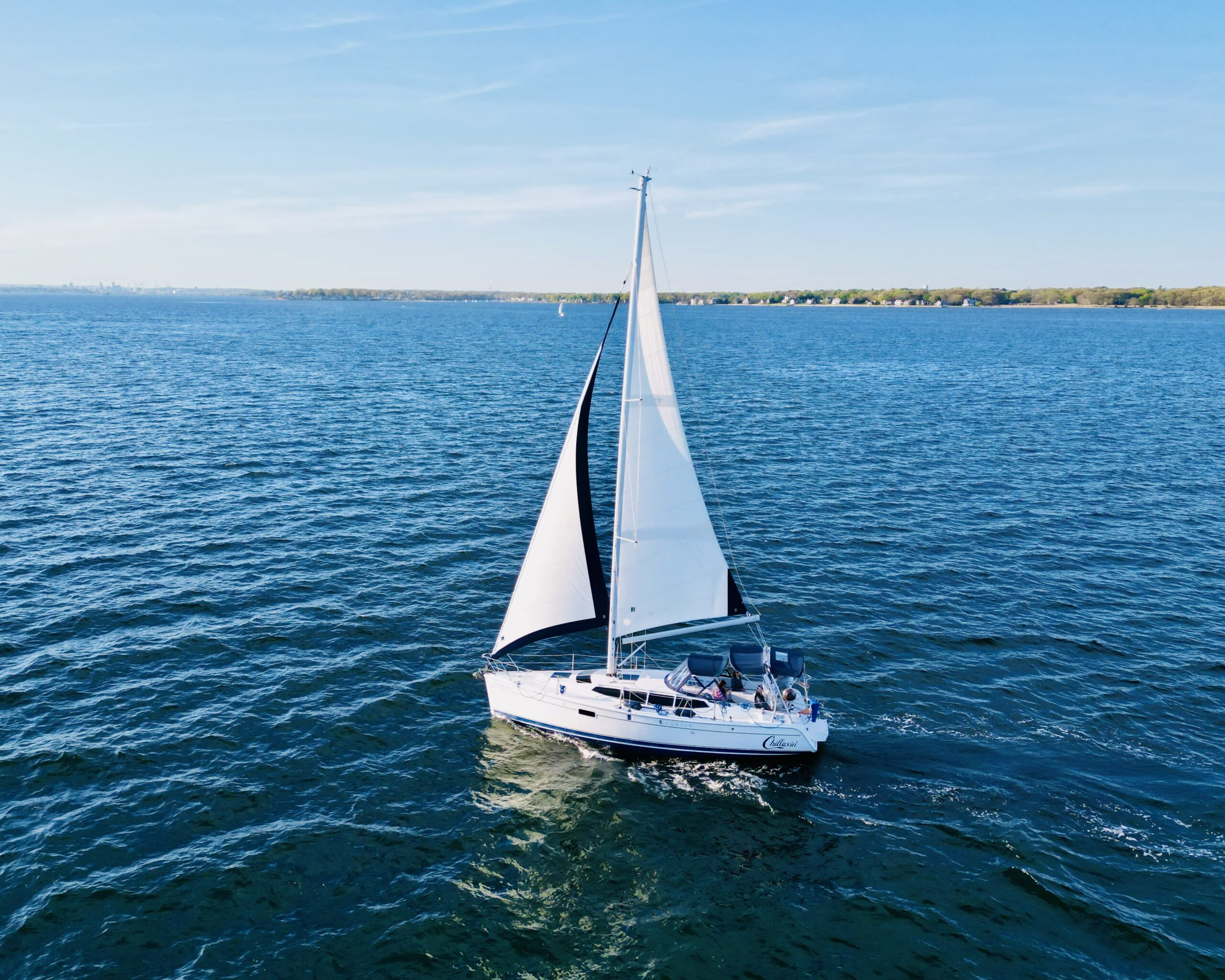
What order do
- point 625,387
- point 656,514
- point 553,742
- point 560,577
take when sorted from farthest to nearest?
point 560,577
point 553,742
point 656,514
point 625,387

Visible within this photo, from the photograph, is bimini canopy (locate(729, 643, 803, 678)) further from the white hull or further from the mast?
the mast

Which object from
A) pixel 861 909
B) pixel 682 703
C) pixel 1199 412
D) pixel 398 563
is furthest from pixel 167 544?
pixel 1199 412

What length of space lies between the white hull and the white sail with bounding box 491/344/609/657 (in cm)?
213

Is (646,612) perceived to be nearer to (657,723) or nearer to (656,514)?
(656,514)

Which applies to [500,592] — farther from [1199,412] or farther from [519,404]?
[1199,412]

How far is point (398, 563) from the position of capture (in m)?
43.2

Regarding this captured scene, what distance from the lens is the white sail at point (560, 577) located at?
2930cm

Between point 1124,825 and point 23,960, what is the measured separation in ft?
107

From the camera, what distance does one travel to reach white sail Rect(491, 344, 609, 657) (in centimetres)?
2930

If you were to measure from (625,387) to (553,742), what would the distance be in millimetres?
14082

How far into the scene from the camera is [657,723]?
92.0 ft

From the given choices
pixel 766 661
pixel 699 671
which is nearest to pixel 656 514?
pixel 699 671

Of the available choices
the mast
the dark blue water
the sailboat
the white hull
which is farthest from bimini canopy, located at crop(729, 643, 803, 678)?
the mast

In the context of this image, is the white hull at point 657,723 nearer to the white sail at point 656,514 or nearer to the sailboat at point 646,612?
the sailboat at point 646,612
